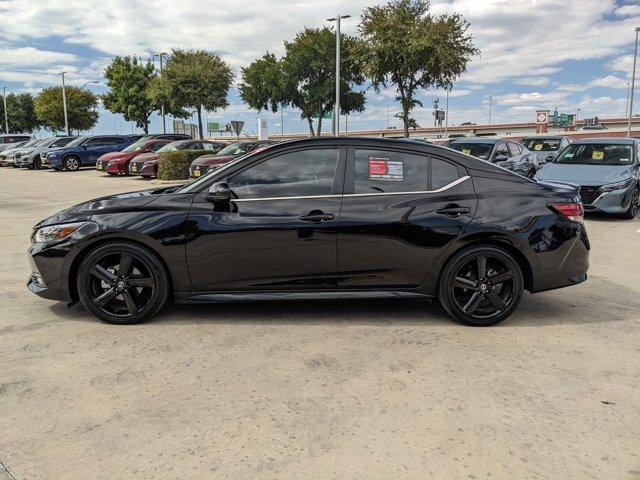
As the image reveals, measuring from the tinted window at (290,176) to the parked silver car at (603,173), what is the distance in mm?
6380

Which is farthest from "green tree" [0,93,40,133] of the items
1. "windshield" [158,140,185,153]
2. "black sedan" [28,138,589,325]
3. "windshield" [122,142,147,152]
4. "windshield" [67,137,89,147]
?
"black sedan" [28,138,589,325]

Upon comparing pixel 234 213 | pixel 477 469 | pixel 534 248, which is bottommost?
pixel 477 469

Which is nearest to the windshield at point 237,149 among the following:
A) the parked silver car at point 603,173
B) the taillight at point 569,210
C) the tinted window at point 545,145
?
the tinted window at point 545,145

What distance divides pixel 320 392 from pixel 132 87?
151 ft

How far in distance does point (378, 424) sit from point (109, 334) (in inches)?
94.4

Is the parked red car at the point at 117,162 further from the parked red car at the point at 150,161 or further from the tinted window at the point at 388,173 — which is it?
the tinted window at the point at 388,173

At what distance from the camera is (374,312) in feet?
15.8

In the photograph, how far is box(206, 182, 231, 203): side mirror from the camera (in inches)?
167

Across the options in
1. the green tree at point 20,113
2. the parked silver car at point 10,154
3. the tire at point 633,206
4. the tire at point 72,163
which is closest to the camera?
the tire at point 633,206

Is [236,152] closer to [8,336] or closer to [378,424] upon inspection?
[8,336]

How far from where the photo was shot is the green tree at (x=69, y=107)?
59.9 meters

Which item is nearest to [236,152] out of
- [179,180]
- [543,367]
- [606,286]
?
[179,180]

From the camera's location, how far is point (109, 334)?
167 inches

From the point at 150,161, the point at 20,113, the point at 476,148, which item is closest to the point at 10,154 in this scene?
the point at 150,161
